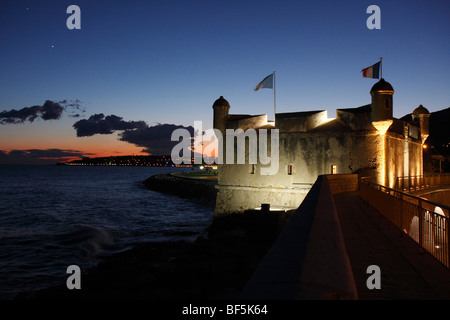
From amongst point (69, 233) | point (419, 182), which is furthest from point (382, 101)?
point (69, 233)

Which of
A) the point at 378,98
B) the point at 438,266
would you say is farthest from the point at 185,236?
the point at 438,266

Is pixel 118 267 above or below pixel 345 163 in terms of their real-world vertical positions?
below

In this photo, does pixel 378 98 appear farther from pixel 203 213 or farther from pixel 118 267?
pixel 203 213

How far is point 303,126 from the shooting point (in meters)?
23.8

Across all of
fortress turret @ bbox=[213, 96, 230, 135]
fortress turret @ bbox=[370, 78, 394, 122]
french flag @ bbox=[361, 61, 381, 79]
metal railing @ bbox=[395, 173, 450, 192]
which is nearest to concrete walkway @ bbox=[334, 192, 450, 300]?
fortress turret @ bbox=[370, 78, 394, 122]

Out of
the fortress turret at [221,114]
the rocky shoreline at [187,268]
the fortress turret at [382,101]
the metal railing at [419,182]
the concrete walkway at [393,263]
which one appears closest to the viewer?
the concrete walkway at [393,263]

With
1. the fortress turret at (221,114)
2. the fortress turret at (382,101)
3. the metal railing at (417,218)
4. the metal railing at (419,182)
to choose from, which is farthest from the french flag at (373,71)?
the fortress turret at (221,114)

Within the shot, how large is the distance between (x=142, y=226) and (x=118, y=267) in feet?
51.8

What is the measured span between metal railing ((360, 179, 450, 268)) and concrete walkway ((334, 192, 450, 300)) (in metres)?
0.20

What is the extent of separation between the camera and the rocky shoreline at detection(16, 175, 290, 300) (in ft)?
44.9

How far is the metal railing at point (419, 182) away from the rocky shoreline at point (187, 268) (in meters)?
10.5

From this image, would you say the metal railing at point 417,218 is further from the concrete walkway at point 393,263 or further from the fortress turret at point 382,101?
the fortress turret at point 382,101

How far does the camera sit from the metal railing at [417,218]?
19.4ft
